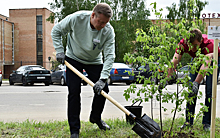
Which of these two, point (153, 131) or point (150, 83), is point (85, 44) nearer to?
point (150, 83)

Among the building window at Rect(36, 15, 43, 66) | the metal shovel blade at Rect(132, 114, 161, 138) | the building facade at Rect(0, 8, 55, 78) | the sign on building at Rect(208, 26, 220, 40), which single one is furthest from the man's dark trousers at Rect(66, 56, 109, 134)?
the building window at Rect(36, 15, 43, 66)

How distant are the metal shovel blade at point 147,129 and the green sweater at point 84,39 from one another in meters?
0.74

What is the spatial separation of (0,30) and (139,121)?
119 ft

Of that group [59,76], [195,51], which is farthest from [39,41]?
→ [195,51]

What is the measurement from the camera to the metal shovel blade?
3.14 metres

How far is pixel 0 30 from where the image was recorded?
3569 cm

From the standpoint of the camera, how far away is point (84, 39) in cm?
344

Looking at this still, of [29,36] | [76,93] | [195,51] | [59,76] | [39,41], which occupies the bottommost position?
[59,76]

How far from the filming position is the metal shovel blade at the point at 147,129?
3145 mm

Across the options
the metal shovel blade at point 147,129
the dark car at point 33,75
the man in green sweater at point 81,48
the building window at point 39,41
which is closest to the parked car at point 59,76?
the dark car at point 33,75

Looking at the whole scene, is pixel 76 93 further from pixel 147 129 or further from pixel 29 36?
pixel 29 36

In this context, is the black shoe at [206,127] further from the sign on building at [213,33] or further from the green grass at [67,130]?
the sign on building at [213,33]

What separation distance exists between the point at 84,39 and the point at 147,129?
1403 millimetres

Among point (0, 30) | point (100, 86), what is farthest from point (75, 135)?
point (0, 30)
